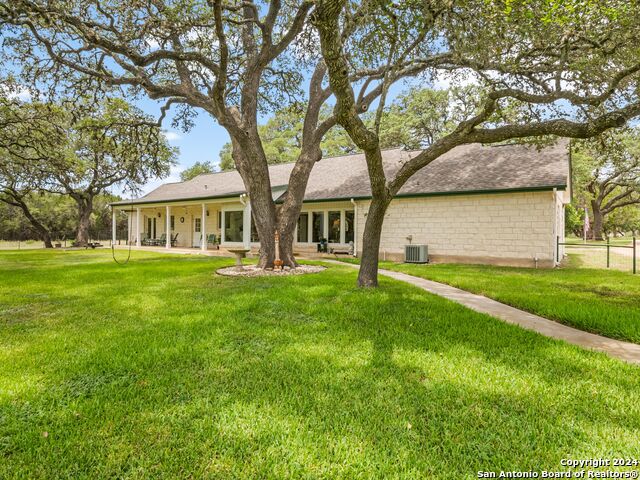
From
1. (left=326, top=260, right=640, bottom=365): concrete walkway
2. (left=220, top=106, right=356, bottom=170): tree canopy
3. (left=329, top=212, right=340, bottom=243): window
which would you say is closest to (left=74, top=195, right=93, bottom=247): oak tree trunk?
(left=220, top=106, right=356, bottom=170): tree canopy

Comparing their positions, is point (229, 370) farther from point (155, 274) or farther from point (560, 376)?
point (155, 274)

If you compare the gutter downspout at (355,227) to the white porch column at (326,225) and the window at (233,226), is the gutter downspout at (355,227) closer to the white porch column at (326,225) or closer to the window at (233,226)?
the white porch column at (326,225)

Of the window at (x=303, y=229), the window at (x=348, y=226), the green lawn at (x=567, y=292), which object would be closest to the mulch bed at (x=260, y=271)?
the green lawn at (x=567, y=292)

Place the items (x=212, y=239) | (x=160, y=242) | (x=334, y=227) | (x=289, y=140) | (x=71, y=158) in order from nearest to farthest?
1. (x=334, y=227)
2. (x=71, y=158)
3. (x=212, y=239)
4. (x=160, y=242)
5. (x=289, y=140)

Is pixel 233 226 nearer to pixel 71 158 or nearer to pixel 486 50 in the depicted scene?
pixel 71 158

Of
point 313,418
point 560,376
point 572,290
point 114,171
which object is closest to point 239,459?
point 313,418

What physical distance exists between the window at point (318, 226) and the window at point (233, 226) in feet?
15.4

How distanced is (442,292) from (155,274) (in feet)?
26.7

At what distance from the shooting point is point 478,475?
208cm

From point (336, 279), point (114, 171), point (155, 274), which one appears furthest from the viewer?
point (114, 171)

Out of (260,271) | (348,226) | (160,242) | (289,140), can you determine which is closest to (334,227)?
(348,226)

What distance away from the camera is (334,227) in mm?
17266

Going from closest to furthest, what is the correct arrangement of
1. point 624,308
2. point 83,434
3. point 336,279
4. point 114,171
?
point 83,434 → point 624,308 → point 336,279 → point 114,171

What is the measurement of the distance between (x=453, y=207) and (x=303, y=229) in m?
7.85
